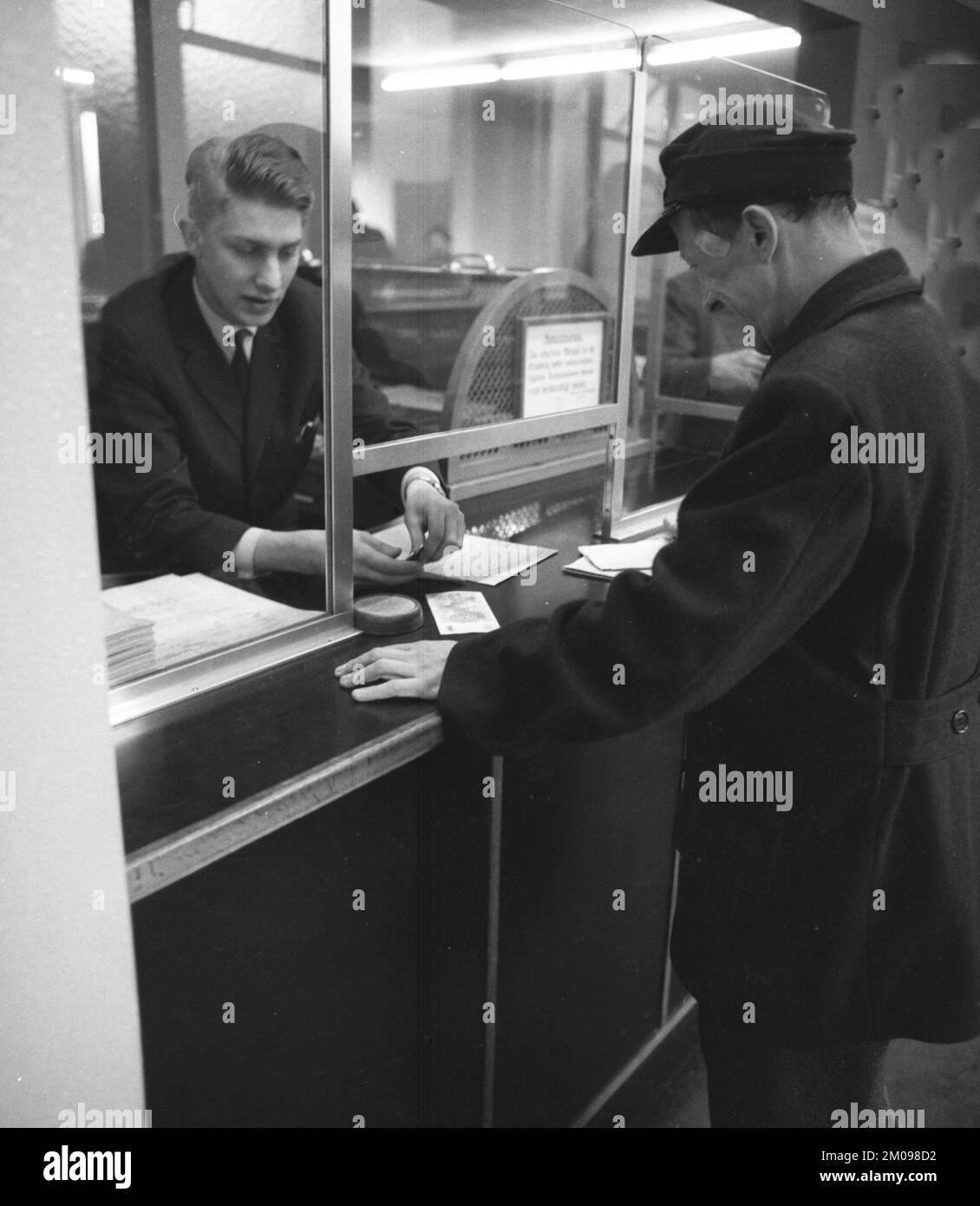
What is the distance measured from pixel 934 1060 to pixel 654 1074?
736mm

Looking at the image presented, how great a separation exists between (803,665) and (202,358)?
1172mm

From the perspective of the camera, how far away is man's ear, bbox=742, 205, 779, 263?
1310 millimetres

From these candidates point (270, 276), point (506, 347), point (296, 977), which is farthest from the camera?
point (506, 347)

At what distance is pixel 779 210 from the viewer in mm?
1319

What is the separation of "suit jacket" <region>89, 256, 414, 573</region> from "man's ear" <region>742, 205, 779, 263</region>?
726 millimetres

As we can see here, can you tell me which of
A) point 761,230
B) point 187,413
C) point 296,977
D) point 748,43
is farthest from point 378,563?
point 748,43

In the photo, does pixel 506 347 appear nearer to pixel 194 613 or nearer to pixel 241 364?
pixel 241 364

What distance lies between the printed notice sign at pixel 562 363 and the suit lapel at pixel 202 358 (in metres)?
0.77

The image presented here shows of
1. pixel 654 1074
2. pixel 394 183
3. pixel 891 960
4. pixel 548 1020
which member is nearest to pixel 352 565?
pixel 548 1020

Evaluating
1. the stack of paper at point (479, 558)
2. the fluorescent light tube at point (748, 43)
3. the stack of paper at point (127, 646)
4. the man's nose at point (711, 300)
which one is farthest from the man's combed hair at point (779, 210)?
the fluorescent light tube at point (748, 43)

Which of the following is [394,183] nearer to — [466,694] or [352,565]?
[352,565]

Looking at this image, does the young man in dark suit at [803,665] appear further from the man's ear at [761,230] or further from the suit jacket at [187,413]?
the suit jacket at [187,413]

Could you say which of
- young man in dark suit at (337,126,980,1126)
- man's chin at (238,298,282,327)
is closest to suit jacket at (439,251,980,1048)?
young man in dark suit at (337,126,980,1126)
